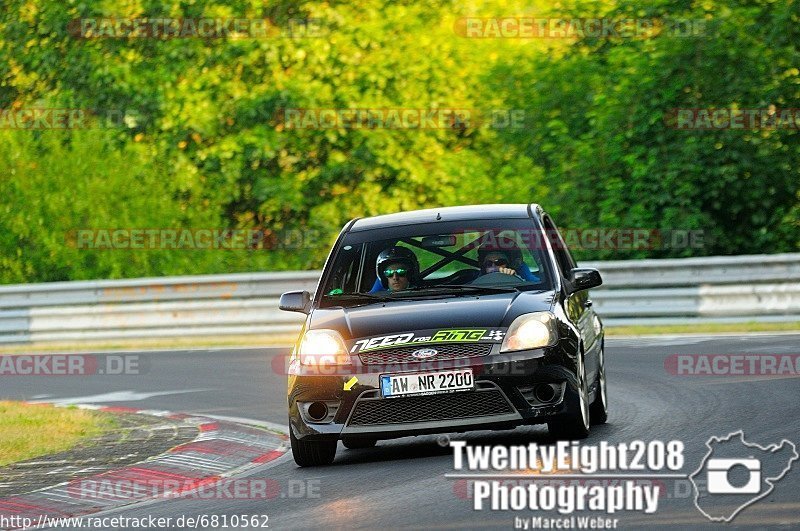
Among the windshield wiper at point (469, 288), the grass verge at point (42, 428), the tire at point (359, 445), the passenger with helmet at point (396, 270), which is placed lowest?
the grass verge at point (42, 428)

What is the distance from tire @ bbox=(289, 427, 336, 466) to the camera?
1056 centimetres

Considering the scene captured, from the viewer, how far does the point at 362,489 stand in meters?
9.32

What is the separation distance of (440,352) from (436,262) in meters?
1.64

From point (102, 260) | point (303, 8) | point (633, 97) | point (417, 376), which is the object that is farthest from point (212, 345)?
point (417, 376)

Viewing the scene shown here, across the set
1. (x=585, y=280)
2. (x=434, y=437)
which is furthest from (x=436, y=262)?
(x=434, y=437)

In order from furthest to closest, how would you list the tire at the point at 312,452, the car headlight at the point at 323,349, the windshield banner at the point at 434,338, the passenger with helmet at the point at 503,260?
the passenger with helmet at the point at 503,260 < the tire at the point at 312,452 < the car headlight at the point at 323,349 < the windshield banner at the point at 434,338

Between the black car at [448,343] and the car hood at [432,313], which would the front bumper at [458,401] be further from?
the car hood at [432,313]

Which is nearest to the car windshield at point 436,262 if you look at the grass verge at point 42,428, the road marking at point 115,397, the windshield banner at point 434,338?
the windshield banner at point 434,338

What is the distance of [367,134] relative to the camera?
3128 centimetres

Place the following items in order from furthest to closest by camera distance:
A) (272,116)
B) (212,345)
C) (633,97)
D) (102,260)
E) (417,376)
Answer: (272,116)
(102,260)
(633,97)
(212,345)
(417,376)

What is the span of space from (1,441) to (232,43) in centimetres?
1938

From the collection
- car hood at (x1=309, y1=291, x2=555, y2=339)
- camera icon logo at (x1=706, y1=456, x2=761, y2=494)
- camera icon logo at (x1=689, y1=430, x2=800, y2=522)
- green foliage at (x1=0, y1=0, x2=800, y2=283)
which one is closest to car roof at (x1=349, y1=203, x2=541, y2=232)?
car hood at (x1=309, y1=291, x2=555, y2=339)

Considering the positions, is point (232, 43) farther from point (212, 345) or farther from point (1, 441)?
point (1, 441)

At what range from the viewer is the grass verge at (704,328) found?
66.4 ft
